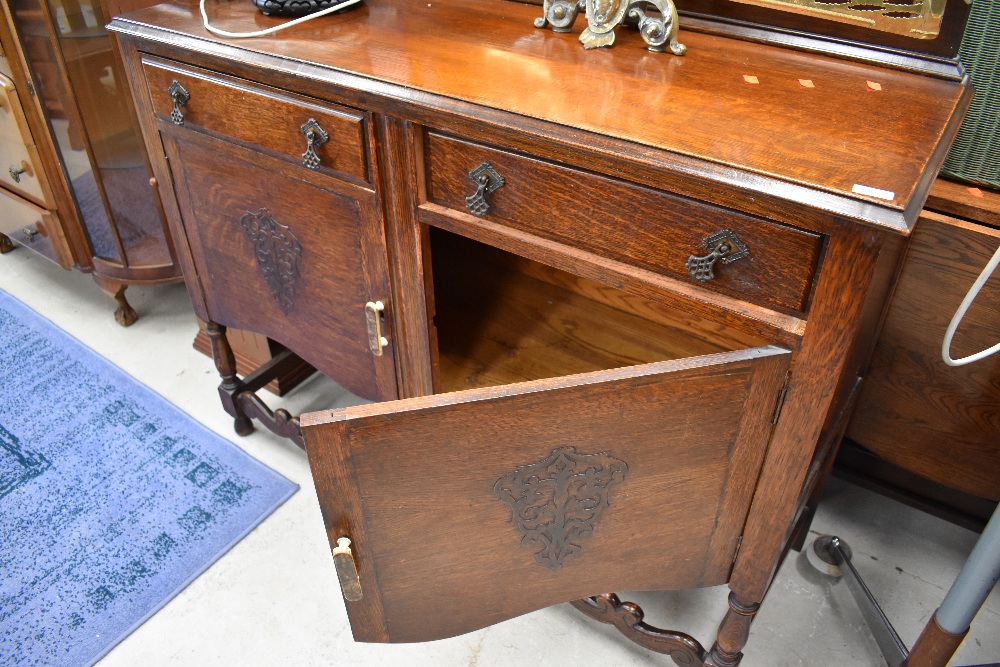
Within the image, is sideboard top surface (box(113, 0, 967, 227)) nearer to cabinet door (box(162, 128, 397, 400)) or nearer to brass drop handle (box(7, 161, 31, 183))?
cabinet door (box(162, 128, 397, 400))

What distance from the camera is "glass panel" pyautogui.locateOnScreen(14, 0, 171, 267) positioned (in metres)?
1.52

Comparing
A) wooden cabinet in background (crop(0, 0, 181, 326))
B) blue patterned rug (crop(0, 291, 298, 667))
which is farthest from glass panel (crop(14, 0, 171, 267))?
blue patterned rug (crop(0, 291, 298, 667))

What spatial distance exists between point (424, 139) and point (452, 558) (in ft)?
1.62

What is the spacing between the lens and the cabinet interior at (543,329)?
1.28 metres

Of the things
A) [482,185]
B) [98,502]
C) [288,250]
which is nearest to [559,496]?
[482,185]

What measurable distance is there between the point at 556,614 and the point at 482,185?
2.53ft

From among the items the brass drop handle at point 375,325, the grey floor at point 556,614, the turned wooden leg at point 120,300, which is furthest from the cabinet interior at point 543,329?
the turned wooden leg at point 120,300

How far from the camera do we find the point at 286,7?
1.12 metres

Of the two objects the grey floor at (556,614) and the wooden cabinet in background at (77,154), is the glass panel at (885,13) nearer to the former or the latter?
the grey floor at (556,614)

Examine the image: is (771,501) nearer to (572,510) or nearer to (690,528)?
(690,528)

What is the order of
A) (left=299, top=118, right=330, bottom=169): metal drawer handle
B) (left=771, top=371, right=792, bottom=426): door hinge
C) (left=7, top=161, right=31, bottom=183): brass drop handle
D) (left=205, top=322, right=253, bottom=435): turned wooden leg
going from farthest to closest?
(left=7, top=161, right=31, bottom=183): brass drop handle → (left=205, top=322, right=253, bottom=435): turned wooden leg → (left=299, top=118, right=330, bottom=169): metal drawer handle → (left=771, top=371, right=792, bottom=426): door hinge

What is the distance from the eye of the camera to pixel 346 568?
32.7 inches

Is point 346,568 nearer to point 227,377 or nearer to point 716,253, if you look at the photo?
point 716,253

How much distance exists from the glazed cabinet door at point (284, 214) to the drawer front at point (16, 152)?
2.20 feet
